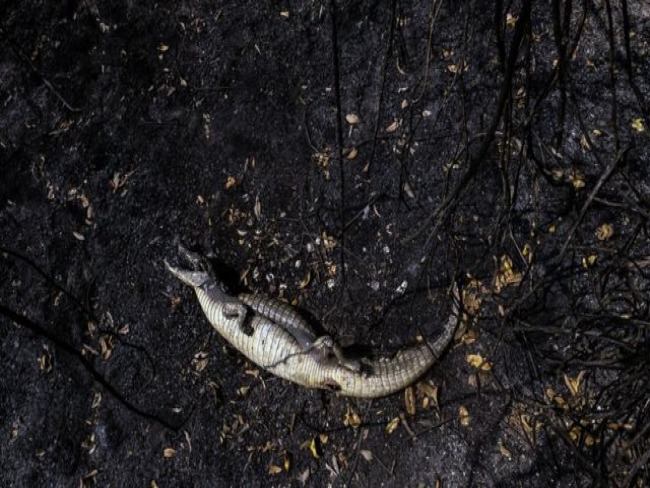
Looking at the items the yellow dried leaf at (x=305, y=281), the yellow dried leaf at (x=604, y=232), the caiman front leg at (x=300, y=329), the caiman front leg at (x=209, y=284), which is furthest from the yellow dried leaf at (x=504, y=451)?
the caiman front leg at (x=209, y=284)

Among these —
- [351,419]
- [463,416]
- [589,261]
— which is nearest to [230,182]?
[351,419]

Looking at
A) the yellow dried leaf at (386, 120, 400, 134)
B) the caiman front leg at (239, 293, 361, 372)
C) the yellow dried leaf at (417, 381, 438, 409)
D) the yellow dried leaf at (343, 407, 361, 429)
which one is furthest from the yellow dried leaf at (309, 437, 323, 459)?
the yellow dried leaf at (386, 120, 400, 134)

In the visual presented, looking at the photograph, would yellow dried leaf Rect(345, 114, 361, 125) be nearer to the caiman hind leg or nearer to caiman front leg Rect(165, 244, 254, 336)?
caiman front leg Rect(165, 244, 254, 336)

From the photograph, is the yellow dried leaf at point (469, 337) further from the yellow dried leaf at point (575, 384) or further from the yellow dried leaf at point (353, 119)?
the yellow dried leaf at point (353, 119)

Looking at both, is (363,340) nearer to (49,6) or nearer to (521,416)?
(521,416)

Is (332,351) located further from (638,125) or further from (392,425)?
(638,125)

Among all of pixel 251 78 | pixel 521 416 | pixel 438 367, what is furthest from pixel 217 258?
pixel 521 416

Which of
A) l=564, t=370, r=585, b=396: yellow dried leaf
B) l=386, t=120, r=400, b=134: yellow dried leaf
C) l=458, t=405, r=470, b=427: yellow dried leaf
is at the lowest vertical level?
l=458, t=405, r=470, b=427: yellow dried leaf
